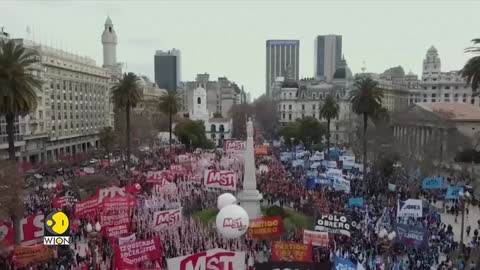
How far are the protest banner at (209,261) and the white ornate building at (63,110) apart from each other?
5090 centimetres

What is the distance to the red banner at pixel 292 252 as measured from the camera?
20109 mm

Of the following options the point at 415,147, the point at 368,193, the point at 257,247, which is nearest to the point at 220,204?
the point at 257,247

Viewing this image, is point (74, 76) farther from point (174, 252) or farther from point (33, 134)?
point (174, 252)

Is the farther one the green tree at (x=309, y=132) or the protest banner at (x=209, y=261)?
the green tree at (x=309, y=132)

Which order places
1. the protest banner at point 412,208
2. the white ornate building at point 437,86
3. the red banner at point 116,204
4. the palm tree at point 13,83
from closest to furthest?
the red banner at point 116,204
the protest banner at point 412,208
the palm tree at point 13,83
the white ornate building at point 437,86

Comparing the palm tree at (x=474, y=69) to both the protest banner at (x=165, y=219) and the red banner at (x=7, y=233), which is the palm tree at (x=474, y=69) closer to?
the protest banner at (x=165, y=219)

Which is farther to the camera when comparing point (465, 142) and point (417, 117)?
point (417, 117)

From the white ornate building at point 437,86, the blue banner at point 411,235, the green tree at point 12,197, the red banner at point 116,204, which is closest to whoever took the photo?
the blue banner at point 411,235

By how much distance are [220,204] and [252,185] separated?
6.95m

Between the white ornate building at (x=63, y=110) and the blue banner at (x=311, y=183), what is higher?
the white ornate building at (x=63, y=110)

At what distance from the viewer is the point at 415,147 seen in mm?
61281

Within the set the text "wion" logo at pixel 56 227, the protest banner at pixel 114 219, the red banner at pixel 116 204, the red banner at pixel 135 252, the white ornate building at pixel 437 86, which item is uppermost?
the white ornate building at pixel 437 86

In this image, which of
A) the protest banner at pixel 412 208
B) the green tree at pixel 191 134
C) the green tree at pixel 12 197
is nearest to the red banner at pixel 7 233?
the green tree at pixel 12 197

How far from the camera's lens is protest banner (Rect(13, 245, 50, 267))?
2147 centimetres
